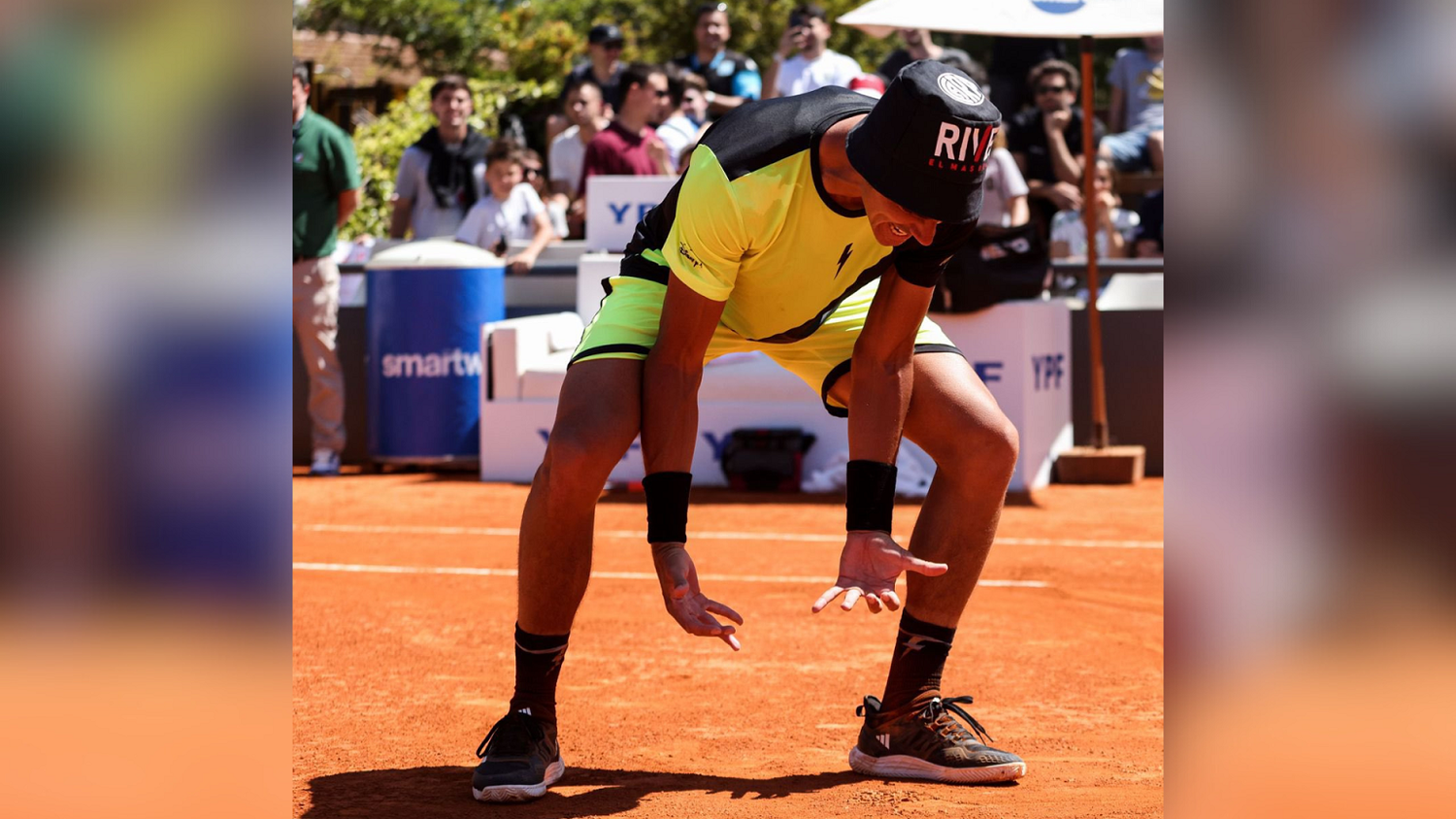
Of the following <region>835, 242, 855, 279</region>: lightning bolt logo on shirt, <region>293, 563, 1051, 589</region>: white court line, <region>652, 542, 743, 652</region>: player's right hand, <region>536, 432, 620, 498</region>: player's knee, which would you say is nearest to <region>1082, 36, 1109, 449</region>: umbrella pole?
<region>293, 563, 1051, 589</region>: white court line

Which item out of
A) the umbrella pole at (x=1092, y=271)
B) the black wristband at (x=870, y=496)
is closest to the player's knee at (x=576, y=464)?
the black wristband at (x=870, y=496)

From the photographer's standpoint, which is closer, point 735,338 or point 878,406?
Answer: point 878,406

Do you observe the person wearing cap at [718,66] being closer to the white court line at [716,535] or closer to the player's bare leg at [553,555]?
the white court line at [716,535]

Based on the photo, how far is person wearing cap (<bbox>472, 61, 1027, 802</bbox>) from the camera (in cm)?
346

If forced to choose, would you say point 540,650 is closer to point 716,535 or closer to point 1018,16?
point 716,535

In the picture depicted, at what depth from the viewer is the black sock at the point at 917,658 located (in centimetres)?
413

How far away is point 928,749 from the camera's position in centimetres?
409

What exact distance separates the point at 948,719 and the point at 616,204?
22.8 ft

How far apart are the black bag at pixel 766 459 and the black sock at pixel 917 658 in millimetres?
5794

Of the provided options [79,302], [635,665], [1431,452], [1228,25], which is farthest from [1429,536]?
→ [635,665]

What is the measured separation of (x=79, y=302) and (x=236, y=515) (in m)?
0.26

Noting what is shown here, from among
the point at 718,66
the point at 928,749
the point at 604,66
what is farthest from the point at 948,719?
the point at 604,66

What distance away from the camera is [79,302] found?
Answer: 5.38ft

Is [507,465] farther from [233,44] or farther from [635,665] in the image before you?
[233,44]
